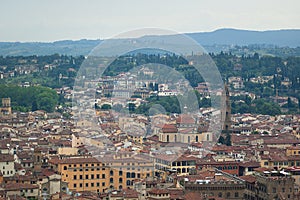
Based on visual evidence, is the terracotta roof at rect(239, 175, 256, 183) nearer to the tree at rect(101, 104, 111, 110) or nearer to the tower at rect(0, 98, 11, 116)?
the tower at rect(0, 98, 11, 116)

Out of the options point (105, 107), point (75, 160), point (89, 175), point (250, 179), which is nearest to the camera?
point (250, 179)

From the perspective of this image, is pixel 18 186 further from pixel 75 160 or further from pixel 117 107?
pixel 117 107

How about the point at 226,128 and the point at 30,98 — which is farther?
the point at 30,98

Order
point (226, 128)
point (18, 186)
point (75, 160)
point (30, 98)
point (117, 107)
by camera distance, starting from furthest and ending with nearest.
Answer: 1. point (30, 98)
2. point (117, 107)
3. point (226, 128)
4. point (75, 160)
5. point (18, 186)

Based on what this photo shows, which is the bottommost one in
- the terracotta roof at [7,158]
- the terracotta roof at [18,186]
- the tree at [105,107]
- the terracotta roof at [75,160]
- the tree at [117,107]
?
the tree at [117,107]

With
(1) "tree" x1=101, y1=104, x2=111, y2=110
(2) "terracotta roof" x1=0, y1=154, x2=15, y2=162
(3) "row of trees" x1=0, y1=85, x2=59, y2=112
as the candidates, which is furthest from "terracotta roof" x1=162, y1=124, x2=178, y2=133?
(3) "row of trees" x1=0, y1=85, x2=59, y2=112

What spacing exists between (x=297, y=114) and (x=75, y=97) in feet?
66.9

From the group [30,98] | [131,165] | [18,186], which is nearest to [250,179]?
[131,165]

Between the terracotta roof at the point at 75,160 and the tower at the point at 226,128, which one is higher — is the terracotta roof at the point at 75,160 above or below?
above

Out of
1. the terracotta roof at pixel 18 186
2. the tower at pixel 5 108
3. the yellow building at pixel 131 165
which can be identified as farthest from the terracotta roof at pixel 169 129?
the tower at pixel 5 108

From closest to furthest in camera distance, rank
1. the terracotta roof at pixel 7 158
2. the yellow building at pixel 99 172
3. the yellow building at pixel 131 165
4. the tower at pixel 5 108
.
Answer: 1. the terracotta roof at pixel 7 158
2. the yellow building at pixel 99 172
3. the yellow building at pixel 131 165
4. the tower at pixel 5 108

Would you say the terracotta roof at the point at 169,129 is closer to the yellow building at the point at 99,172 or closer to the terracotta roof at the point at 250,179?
the yellow building at the point at 99,172

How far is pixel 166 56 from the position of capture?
106 meters

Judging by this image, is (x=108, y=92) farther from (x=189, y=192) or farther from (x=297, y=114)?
(x=189, y=192)
